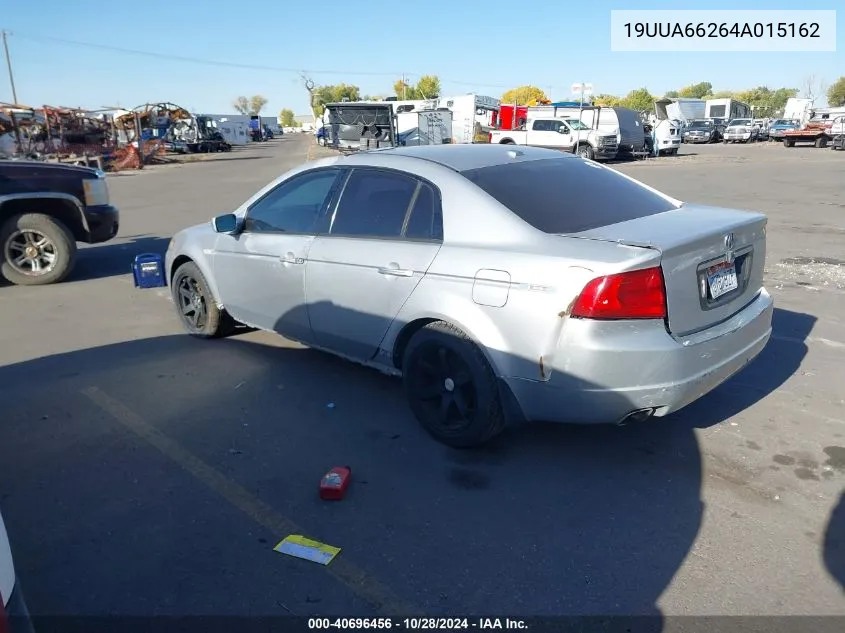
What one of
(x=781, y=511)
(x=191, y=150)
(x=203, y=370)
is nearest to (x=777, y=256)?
(x=781, y=511)

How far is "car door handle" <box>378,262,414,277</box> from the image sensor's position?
3.75 meters

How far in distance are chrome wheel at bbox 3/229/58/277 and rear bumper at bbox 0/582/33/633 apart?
23.6 feet

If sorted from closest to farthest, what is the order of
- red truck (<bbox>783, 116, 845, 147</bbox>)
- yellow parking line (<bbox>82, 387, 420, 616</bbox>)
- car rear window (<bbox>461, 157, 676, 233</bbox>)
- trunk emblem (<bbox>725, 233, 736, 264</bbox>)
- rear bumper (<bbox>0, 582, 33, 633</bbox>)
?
A: rear bumper (<bbox>0, 582, 33, 633</bbox>) < yellow parking line (<bbox>82, 387, 420, 616</bbox>) < trunk emblem (<bbox>725, 233, 736, 264</bbox>) < car rear window (<bbox>461, 157, 676, 233</bbox>) < red truck (<bbox>783, 116, 845, 147</bbox>)

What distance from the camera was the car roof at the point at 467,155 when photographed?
159 inches

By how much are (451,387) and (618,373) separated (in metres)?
0.97

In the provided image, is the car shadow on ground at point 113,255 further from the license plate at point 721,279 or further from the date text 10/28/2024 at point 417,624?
the license plate at point 721,279

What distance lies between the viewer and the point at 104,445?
3900 millimetres

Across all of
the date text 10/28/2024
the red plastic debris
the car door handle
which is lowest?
the date text 10/28/2024

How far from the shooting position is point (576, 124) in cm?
2969

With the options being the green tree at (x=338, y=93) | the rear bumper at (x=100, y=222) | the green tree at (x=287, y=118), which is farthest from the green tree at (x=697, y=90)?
the rear bumper at (x=100, y=222)

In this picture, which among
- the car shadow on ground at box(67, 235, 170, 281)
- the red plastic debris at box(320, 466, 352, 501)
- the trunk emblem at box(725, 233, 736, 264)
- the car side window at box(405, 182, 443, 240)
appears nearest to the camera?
the red plastic debris at box(320, 466, 352, 501)

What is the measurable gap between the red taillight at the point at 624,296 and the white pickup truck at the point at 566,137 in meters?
26.7

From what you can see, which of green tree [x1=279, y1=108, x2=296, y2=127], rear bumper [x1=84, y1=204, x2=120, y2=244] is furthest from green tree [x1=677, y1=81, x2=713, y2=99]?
rear bumper [x1=84, y1=204, x2=120, y2=244]

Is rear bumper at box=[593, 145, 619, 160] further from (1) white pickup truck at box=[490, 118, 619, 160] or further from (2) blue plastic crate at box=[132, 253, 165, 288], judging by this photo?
(2) blue plastic crate at box=[132, 253, 165, 288]
